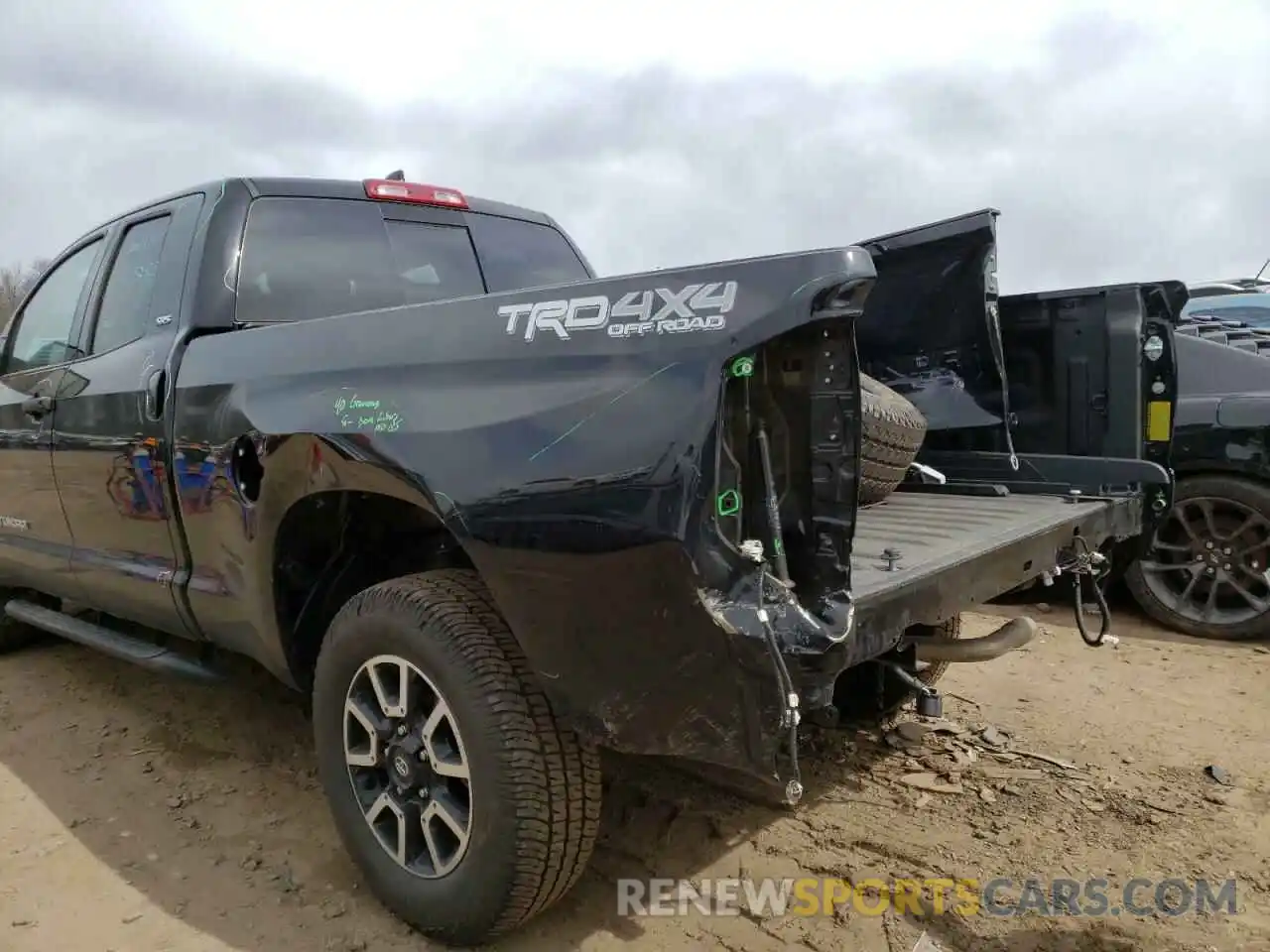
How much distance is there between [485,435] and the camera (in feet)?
6.93

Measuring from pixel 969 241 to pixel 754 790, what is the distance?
2501mm

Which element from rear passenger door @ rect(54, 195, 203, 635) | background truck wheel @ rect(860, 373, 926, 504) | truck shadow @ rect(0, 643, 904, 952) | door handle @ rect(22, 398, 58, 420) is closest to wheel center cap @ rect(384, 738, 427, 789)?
truck shadow @ rect(0, 643, 904, 952)

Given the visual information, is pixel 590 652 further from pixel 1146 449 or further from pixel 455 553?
pixel 1146 449

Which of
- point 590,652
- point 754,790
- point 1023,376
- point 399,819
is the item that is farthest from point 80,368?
point 1023,376

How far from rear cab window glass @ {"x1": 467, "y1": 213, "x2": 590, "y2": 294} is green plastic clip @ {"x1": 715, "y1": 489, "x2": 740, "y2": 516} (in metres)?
2.16

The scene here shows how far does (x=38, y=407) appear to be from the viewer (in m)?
3.84

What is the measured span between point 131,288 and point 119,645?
1.37m

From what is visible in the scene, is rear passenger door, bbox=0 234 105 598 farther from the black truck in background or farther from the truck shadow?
the black truck in background

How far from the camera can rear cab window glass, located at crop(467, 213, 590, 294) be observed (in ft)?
13.0

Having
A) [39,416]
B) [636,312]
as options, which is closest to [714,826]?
[636,312]

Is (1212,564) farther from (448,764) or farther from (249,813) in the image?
(249,813)

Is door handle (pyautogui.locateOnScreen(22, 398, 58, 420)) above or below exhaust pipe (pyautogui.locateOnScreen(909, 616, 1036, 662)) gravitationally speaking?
above

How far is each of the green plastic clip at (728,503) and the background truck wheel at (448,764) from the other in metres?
0.66

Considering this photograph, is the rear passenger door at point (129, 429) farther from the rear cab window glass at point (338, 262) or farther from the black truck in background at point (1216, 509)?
the black truck in background at point (1216, 509)
